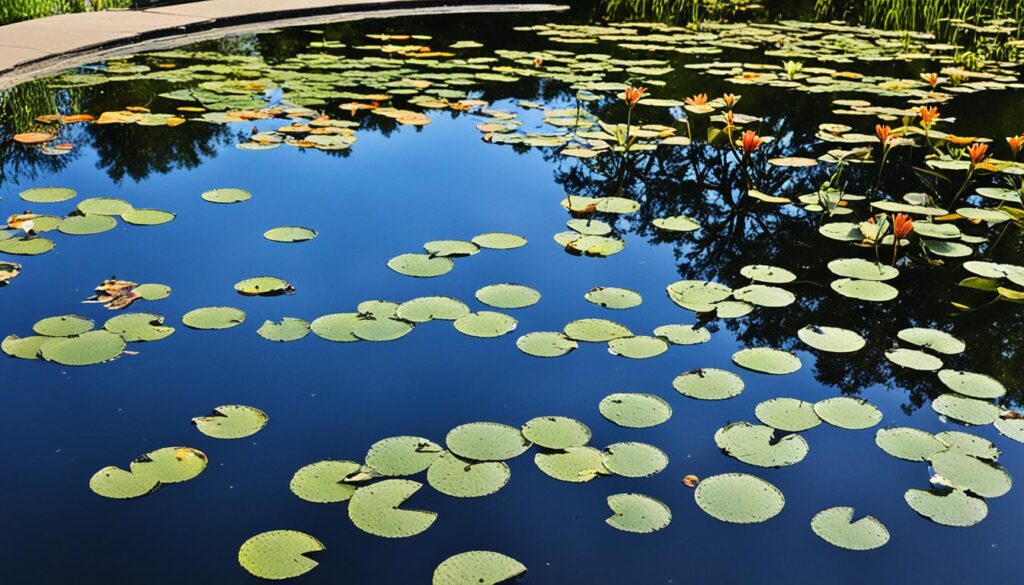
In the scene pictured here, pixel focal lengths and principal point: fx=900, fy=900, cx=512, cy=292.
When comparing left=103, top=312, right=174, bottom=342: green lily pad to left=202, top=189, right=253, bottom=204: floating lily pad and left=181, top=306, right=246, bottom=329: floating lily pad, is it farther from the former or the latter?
left=202, top=189, right=253, bottom=204: floating lily pad

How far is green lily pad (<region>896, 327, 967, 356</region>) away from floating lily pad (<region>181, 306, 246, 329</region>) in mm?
1758

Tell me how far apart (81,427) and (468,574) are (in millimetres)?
933

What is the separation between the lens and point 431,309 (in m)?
2.44

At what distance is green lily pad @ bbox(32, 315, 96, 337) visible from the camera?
2252 millimetres

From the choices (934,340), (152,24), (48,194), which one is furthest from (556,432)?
(152,24)

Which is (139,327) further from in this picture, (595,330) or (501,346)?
(595,330)

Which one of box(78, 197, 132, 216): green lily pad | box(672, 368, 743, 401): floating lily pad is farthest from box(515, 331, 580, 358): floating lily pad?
box(78, 197, 132, 216): green lily pad

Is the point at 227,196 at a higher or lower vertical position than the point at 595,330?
higher

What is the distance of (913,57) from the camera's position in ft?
21.1

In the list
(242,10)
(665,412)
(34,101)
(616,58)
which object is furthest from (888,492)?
(242,10)

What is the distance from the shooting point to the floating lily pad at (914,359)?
2.23 meters

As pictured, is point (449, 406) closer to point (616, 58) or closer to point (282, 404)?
point (282, 404)

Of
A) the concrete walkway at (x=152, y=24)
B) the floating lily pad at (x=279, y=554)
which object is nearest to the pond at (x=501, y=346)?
the floating lily pad at (x=279, y=554)

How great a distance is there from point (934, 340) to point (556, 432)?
1.13 meters
